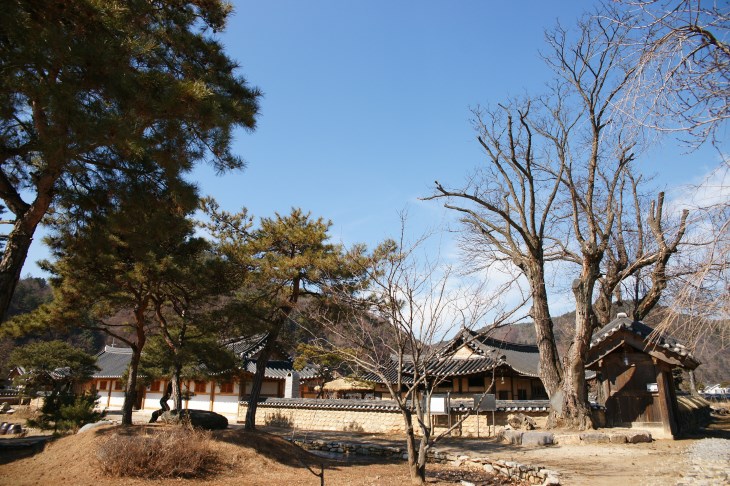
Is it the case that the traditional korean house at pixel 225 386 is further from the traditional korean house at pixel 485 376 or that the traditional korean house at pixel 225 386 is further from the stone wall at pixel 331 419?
the traditional korean house at pixel 485 376

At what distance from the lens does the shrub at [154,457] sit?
748cm

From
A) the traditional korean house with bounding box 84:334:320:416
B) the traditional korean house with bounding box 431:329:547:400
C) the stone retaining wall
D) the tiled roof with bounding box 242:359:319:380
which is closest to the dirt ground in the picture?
the stone retaining wall

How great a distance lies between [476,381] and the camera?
20.5 m

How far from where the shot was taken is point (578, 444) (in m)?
10.4

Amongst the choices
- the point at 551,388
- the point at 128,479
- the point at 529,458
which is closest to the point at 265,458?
the point at 128,479

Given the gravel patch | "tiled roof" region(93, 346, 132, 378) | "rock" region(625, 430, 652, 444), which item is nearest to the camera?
the gravel patch

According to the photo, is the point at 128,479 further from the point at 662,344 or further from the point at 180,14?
the point at 662,344

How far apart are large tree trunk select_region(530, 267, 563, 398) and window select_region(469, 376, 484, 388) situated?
7982 mm

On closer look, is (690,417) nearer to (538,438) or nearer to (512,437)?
(512,437)

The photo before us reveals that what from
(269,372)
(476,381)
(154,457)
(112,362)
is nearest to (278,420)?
(269,372)

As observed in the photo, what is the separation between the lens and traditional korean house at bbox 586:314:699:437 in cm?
1155

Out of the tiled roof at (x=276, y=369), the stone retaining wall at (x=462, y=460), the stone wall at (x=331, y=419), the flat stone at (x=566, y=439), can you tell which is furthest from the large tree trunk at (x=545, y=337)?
the tiled roof at (x=276, y=369)

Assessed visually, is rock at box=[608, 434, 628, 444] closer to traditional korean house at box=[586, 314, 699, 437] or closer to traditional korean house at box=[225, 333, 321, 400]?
traditional korean house at box=[586, 314, 699, 437]

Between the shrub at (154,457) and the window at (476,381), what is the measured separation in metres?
14.4
